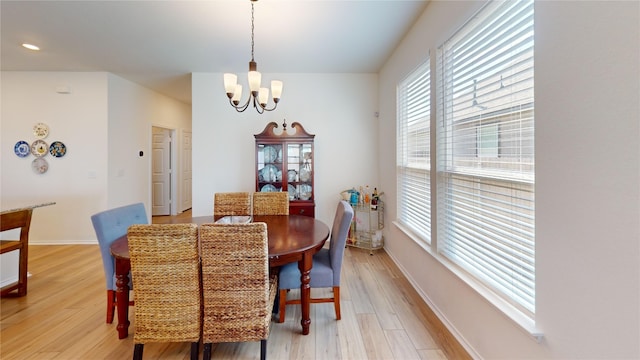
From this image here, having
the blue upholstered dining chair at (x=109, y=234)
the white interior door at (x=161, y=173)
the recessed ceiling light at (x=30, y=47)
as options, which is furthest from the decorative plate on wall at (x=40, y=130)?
the blue upholstered dining chair at (x=109, y=234)

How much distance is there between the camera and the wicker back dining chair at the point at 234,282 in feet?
5.15

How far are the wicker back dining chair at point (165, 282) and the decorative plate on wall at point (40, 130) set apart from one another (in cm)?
419

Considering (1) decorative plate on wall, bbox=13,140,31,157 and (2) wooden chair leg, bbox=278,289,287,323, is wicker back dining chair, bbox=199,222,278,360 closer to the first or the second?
(2) wooden chair leg, bbox=278,289,287,323

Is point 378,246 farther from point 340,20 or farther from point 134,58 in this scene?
point 134,58

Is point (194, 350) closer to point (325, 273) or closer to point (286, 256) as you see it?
point (286, 256)

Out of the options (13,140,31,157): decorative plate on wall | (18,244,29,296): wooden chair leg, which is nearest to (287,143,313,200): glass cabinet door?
(18,244,29,296): wooden chair leg

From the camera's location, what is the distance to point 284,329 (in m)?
2.11

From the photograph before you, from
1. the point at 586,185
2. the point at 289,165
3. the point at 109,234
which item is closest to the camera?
Answer: the point at 586,185

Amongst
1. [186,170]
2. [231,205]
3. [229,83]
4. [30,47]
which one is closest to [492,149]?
[229,83]

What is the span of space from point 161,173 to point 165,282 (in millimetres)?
5281

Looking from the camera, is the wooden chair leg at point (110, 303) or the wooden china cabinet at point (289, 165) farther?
the wooden china cabinet at point (289, 165)

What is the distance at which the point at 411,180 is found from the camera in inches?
120

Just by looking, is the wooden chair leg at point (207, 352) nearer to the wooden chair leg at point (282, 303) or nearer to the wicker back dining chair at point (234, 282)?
the wicker back dining chair at point (234, 282)

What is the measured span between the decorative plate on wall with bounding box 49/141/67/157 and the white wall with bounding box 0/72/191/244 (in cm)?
6
